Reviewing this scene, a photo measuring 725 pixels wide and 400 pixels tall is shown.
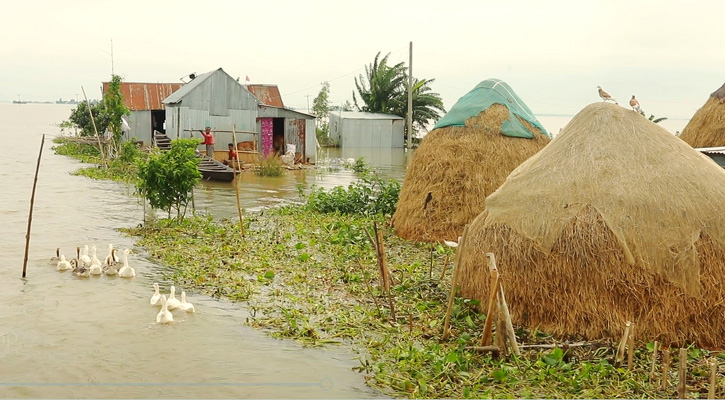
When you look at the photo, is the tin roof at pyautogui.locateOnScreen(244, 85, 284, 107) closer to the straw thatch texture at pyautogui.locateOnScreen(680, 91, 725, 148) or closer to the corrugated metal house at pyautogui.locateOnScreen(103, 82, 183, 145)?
the corrugated metal house at pyautogui.locateOnScreen(103, 82, 183, 145)

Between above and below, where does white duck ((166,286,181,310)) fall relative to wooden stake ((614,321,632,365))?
below

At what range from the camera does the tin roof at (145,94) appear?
3155 centimetres

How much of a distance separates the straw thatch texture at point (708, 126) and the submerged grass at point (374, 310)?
5.90 meters

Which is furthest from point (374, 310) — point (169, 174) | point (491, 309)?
point (169, 174)

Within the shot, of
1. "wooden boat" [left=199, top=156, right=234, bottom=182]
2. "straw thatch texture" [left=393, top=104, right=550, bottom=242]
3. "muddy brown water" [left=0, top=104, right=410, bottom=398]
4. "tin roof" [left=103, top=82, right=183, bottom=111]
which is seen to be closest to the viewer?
"muddy brown water" [left=0, top=104, right=410, bottom=398]

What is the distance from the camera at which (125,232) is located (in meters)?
13.2

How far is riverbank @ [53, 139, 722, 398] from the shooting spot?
5840 mm

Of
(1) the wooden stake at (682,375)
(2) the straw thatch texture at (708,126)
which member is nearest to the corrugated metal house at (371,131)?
(2) the straw thatch texture at (708,126)

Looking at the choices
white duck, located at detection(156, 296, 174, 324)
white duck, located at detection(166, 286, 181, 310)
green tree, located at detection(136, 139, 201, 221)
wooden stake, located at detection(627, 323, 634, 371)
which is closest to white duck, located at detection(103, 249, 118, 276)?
white duck, located at detection(166, 286, 181, 310)

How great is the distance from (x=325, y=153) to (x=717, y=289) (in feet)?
101

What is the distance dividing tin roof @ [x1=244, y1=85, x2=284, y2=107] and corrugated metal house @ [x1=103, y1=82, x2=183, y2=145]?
412cm

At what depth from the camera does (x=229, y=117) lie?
1081 inches

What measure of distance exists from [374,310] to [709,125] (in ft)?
28.8

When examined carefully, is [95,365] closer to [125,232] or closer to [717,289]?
[717,289]
